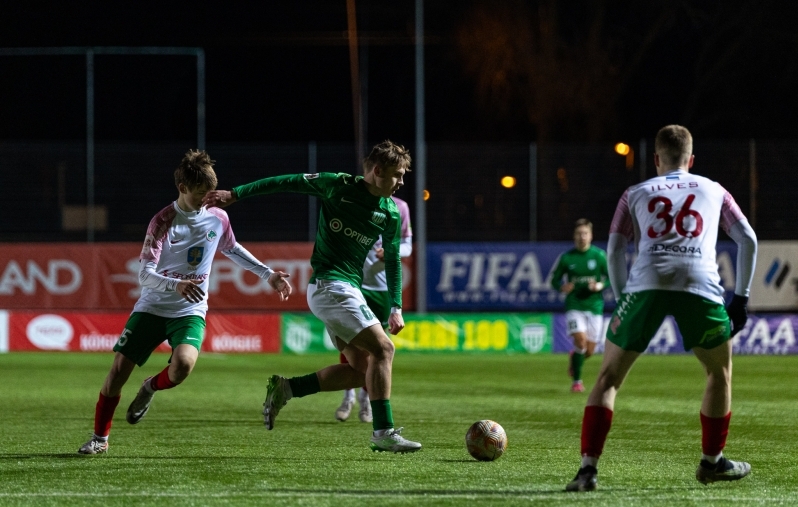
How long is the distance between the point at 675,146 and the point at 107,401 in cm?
427

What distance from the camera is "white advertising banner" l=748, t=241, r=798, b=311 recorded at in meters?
26.2

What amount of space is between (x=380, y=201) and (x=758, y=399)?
7928mm

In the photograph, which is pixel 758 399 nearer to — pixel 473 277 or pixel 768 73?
pixel 473 277

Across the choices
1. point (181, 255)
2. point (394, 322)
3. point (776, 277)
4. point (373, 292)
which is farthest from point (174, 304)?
point (776, 277)

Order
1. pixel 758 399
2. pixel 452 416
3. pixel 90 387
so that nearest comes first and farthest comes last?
pixel 452 416
pixel 758 399
pixel 90 387

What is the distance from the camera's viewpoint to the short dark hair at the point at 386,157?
8.12m

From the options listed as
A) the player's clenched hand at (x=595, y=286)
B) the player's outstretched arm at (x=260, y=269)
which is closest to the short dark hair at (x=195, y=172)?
the player's outstretched arm at (x=260, y=269)

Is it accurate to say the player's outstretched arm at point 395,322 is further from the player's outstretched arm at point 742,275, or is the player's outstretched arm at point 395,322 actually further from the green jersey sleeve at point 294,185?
the player's outstretched arm at point 742,275

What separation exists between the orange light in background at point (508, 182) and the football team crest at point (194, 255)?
60.7ft

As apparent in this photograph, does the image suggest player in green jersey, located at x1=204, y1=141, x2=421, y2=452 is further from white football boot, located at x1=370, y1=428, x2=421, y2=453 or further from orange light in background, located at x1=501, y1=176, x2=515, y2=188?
orange light in background, located at x1=501, y1=176, x2=515, y2=188

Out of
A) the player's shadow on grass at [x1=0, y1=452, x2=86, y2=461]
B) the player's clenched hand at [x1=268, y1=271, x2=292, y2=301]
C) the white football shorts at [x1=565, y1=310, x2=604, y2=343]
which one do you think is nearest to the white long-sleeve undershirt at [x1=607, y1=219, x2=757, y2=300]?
the player's clenched hand at [x1=268, y1=271, x2=292, y2=301]

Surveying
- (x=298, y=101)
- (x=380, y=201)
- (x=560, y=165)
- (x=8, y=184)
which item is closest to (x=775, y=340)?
(x=560, y=165)

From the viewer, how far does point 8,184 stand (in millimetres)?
26469

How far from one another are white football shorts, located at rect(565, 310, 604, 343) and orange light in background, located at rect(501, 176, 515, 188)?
33.8ft
